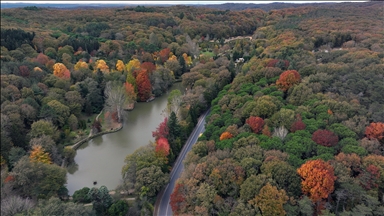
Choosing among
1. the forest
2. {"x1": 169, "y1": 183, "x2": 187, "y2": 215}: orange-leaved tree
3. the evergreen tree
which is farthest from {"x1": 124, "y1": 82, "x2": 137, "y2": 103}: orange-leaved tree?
{"x1": 169, "y1": 183, "x2": 187, "y2": 215}: orange-leaved tree

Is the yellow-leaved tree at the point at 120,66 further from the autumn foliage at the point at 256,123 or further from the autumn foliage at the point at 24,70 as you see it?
the autumn foliage at the point at 256,123

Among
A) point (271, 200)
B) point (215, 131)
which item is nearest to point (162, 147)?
point (215, 131)

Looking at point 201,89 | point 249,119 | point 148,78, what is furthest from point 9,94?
point 249,119

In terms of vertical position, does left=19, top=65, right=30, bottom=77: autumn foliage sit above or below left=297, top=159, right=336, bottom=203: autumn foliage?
above

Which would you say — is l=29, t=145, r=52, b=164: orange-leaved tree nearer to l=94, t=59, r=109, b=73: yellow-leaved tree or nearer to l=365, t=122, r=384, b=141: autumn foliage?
l=94, t=59, r=109, b=73: yellow-leaved tree

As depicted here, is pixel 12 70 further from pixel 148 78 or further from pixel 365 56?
pixel 365 56
